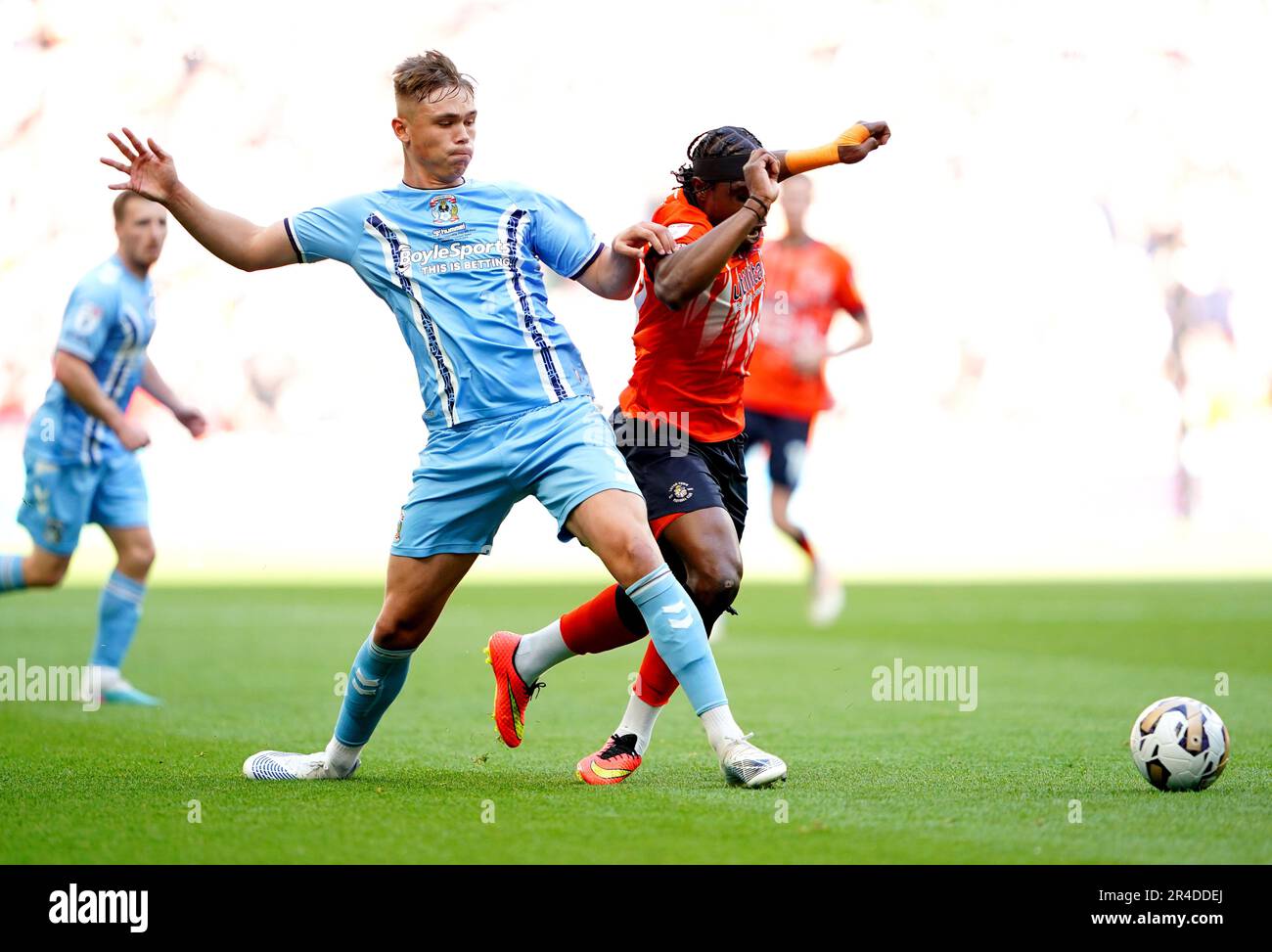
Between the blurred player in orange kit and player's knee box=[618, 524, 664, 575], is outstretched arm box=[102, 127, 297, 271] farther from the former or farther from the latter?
the blurred player in orange kit

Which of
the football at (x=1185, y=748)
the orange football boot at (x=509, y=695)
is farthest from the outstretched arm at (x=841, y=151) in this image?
the football at (x=1185, y=748)

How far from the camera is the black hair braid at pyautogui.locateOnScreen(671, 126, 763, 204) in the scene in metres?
5.31

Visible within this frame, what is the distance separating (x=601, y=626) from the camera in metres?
5.54

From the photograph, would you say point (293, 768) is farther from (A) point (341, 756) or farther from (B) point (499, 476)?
(B) point (499, 476)

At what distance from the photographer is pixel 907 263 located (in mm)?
34375

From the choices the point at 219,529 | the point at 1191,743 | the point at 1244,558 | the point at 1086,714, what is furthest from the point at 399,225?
the point at 219,529

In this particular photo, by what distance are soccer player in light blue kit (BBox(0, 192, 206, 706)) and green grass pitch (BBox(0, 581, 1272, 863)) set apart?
709 millimetres

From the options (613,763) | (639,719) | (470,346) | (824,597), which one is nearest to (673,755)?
(639,719)

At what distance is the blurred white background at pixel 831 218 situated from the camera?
2917cm

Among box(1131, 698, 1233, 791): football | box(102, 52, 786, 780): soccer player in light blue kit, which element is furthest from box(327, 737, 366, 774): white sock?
box(1131, 698, 1233, 791): football

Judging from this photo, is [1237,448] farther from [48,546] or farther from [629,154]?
[48,546]

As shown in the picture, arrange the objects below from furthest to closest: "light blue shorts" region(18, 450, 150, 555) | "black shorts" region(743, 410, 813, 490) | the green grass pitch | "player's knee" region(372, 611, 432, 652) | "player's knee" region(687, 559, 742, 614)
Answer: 1. "black shorts" region(743, 410, 813, 490)
2. "light blue shorts" region(18, 450, 150, 555)
3. "player's knee" region(687, 559, 742, 614)
4. "player's knee" region(372, 611, 432, 652)
5. the green grass pitch

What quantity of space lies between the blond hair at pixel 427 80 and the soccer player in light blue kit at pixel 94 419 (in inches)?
128

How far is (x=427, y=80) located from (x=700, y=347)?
1.30m
